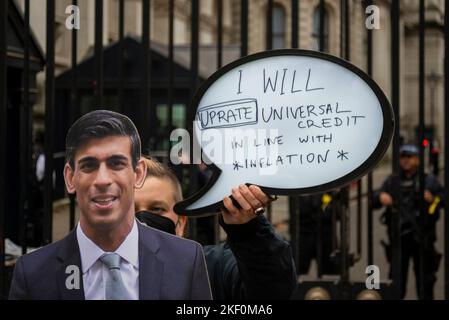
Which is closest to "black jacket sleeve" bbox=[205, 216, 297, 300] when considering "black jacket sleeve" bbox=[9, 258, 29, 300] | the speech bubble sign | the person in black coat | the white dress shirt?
the person in black coat

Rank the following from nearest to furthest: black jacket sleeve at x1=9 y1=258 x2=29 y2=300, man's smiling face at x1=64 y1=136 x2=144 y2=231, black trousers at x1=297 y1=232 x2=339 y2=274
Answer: man's smiling face at x1=64 y1=136 x2=144 y2=231
black jacket sleeve at x1=9 y1=258 x2=29 y2=300
black trousers at x1=297 y1=232 x2=339 y2=274

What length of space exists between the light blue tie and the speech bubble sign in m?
0.27

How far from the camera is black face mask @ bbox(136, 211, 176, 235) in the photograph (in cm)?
234

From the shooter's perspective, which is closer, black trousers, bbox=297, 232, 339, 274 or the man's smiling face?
the man's smiling face

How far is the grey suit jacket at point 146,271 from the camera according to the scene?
86.3 inches

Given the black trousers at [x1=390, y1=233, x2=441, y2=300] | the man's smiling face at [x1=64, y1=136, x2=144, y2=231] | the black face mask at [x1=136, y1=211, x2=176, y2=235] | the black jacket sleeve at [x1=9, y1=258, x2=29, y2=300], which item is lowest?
the black trousers at [x1=390, y1=233, x2=441, y2=300]

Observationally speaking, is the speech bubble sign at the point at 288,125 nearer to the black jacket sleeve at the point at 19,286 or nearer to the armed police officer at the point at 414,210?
the black jacket sleeve at the point at 19,286

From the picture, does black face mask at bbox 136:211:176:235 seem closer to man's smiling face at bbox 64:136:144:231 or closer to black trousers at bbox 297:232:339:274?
man's smiling face at bbox 64:136:144:231

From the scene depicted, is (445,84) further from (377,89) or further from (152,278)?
(152,278)

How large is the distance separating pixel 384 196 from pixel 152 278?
378 cm

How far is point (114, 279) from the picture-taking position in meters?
2.19

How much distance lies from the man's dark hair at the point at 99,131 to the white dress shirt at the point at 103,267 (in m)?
0.24

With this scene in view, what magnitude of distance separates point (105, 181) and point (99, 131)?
0.16 meters

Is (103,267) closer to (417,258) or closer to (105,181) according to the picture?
(105,181)
